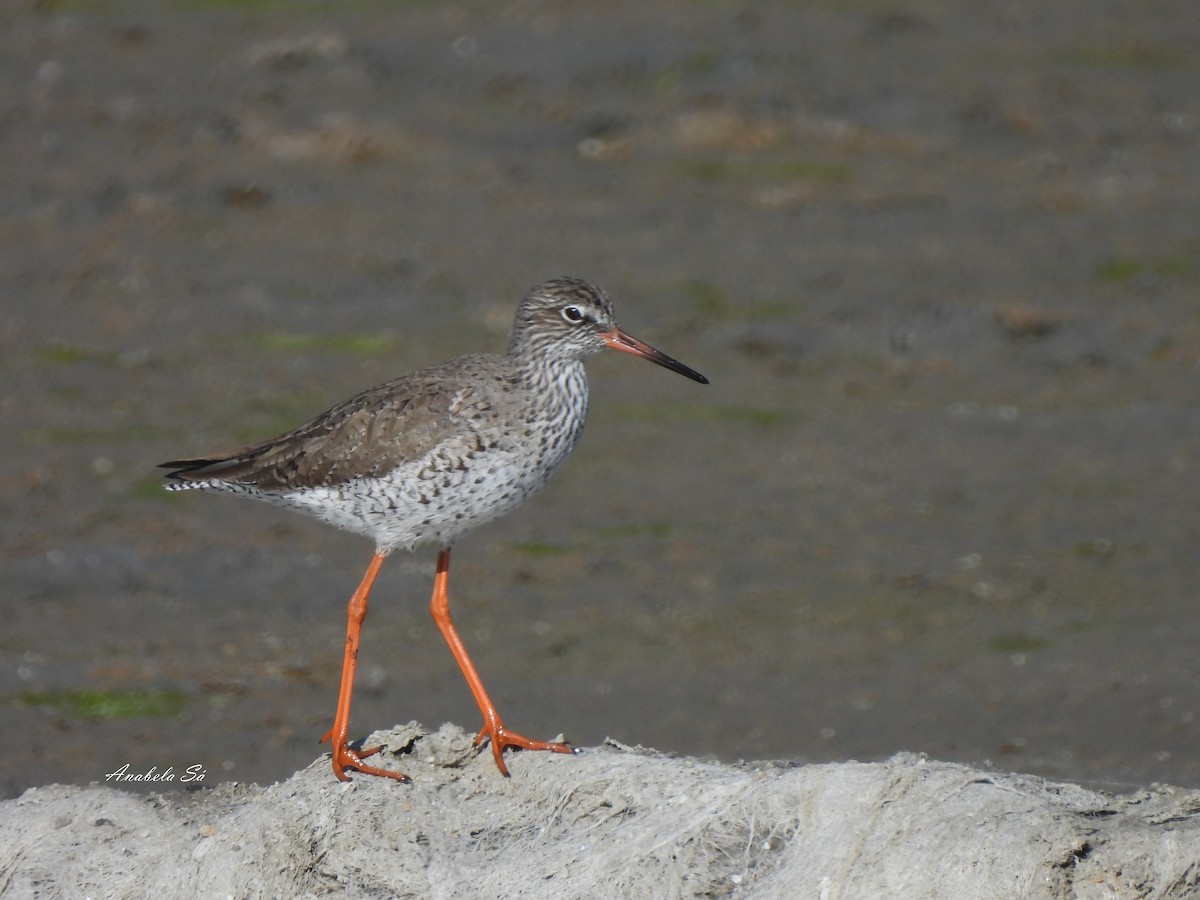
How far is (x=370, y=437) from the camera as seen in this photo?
275 inches

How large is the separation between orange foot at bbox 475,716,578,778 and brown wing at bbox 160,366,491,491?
3.55 feet

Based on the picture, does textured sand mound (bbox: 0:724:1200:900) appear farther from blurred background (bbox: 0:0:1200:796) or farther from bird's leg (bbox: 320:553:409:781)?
blurred background (bbox: 0:0:1200:796)

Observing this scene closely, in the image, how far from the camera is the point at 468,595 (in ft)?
33.7

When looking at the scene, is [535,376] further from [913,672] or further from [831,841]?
[913,672]

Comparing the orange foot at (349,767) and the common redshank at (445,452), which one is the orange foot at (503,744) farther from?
the orange foot at (349,767)

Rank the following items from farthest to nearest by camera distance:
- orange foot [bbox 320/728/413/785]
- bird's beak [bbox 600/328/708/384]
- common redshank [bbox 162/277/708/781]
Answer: bird's beak [bbox 600/328/708/384] < common redshank [bbox 162/277/708/781] < orange foot [bbox 320/728/413/785]

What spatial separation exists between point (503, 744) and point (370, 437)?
4.33 ft

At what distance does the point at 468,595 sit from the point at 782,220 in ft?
16.4

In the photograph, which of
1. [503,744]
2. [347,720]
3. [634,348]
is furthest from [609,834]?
[634,348]

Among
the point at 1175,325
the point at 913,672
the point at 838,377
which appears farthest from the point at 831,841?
the point at 1175,325

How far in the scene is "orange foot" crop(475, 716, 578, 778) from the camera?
6.67m

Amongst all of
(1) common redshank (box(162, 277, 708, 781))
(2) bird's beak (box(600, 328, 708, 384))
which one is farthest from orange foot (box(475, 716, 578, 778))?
(2) bird's beak (box(600, 328, 708, 384))

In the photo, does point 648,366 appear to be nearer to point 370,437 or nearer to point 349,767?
point 370,437

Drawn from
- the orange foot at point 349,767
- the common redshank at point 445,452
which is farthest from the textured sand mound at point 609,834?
the common redshank at point 445,452
